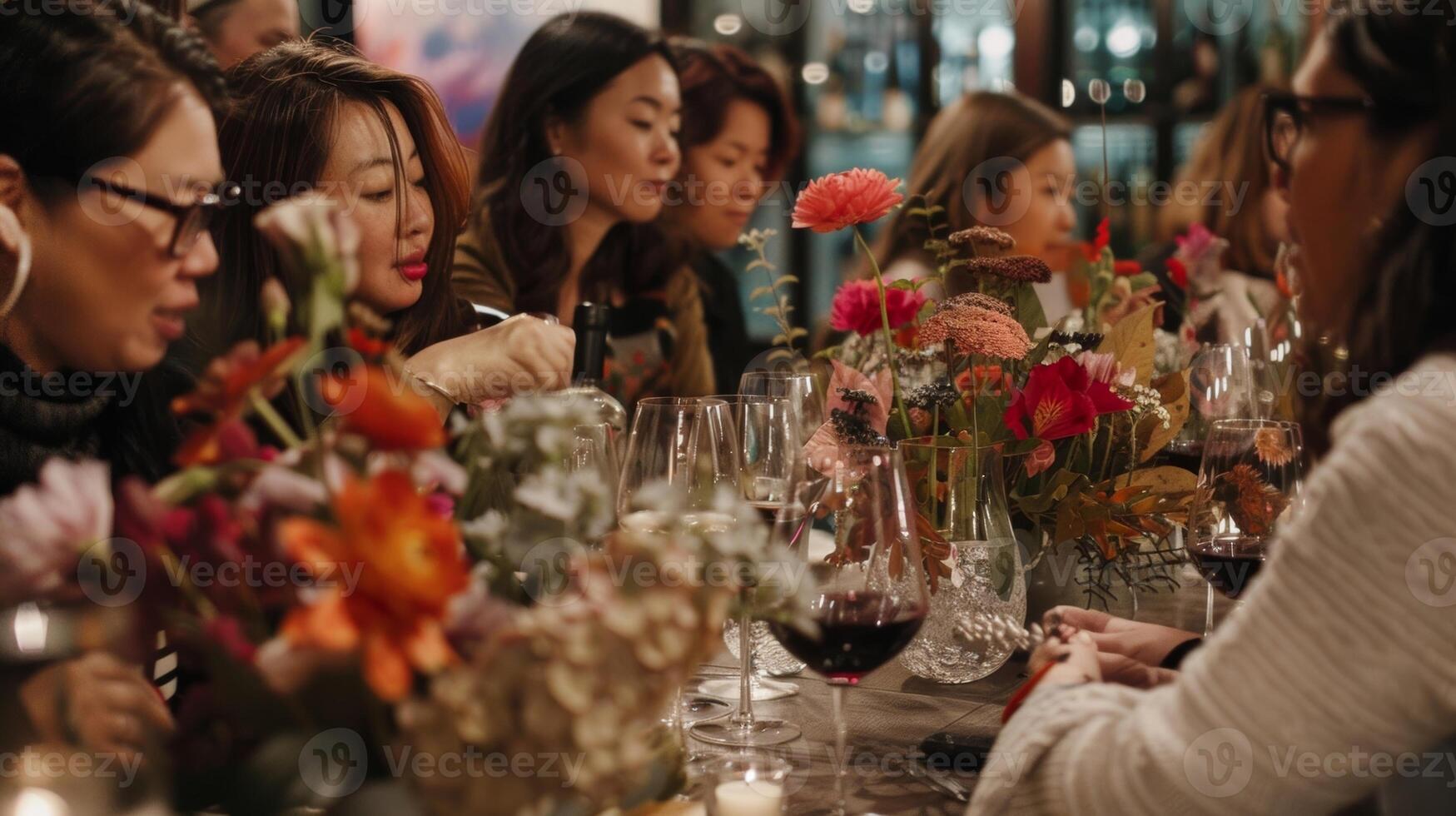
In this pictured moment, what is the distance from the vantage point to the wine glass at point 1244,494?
1096 millimetres

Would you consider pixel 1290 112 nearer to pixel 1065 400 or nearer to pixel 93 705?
pixel 1065 400

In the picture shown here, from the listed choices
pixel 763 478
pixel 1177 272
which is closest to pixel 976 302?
pixel 763 478

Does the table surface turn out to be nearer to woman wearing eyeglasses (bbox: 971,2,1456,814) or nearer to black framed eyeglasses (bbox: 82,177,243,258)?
woman wearing eyeglasses (bbox: 971,2,1456,814)

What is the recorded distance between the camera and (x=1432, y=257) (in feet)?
2.64

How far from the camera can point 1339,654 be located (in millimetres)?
679

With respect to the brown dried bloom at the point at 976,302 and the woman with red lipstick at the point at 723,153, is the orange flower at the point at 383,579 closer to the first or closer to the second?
the brown dried bloom at the point at 976,302

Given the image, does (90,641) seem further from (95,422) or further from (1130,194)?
(1130,194)

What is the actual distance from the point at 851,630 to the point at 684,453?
292 millimetres

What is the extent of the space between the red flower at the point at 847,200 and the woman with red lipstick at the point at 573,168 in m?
1.38

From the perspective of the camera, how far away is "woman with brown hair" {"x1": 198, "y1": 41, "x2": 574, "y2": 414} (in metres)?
1.64

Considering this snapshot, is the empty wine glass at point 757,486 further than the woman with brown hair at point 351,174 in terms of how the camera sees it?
No

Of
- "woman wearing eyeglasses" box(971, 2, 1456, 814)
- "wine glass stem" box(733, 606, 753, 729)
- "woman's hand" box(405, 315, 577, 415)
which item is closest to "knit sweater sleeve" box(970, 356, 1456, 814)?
"woman wearing eyeglasses" box(971, 2, 1456, 814)

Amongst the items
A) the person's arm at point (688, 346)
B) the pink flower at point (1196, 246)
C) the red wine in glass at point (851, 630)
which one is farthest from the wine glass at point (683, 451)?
the person's arm at point (688, 346)

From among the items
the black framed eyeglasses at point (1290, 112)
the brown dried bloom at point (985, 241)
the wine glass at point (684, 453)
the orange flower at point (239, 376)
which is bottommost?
the wine glass at point (684, 453)
